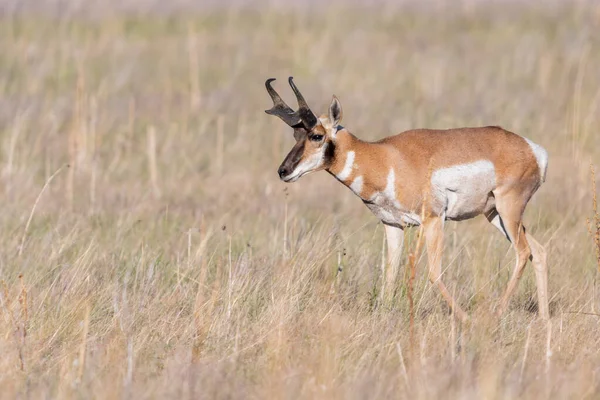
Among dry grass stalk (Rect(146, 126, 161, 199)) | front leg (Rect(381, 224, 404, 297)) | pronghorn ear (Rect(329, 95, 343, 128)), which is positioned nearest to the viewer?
front leg (Rect(381, 224, 404, 297))

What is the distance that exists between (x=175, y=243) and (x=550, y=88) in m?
8.68

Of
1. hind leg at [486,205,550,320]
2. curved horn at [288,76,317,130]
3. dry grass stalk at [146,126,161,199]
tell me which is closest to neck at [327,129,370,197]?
curved horn at [288,76,317,130]

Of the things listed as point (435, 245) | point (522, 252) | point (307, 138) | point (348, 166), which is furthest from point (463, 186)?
point (307, 138)

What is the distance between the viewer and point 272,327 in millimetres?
5980

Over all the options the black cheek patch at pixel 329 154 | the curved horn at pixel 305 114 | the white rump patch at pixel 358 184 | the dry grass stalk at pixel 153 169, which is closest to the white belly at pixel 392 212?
the white rump patch at pixel 358 184

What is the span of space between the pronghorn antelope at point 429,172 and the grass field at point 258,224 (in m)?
0.27

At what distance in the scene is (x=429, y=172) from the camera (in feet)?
A: 22.5

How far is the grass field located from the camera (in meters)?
5.32

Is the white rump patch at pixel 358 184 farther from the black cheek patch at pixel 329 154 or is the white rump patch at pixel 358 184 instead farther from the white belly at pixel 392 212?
the black cheek patch at pixel 329 154

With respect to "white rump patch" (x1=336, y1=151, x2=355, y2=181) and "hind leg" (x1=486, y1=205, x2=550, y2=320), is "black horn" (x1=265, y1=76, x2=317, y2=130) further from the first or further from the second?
"hind leg" (x1=486, y1=205, x2=550, y2=320)

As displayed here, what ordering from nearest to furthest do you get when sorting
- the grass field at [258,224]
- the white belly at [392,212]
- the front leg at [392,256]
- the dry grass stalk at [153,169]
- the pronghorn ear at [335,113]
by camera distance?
the grass field at [258,224], the front leg at [392,256], the pronghorn ear at [335,113], the white belly at [392,212], the dry grass stalk at [153,169]

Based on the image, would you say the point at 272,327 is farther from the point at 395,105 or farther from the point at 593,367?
the point at 395,105

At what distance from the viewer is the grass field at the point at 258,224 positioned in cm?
532

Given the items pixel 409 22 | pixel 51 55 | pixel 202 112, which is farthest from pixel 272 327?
pixel 409 22
